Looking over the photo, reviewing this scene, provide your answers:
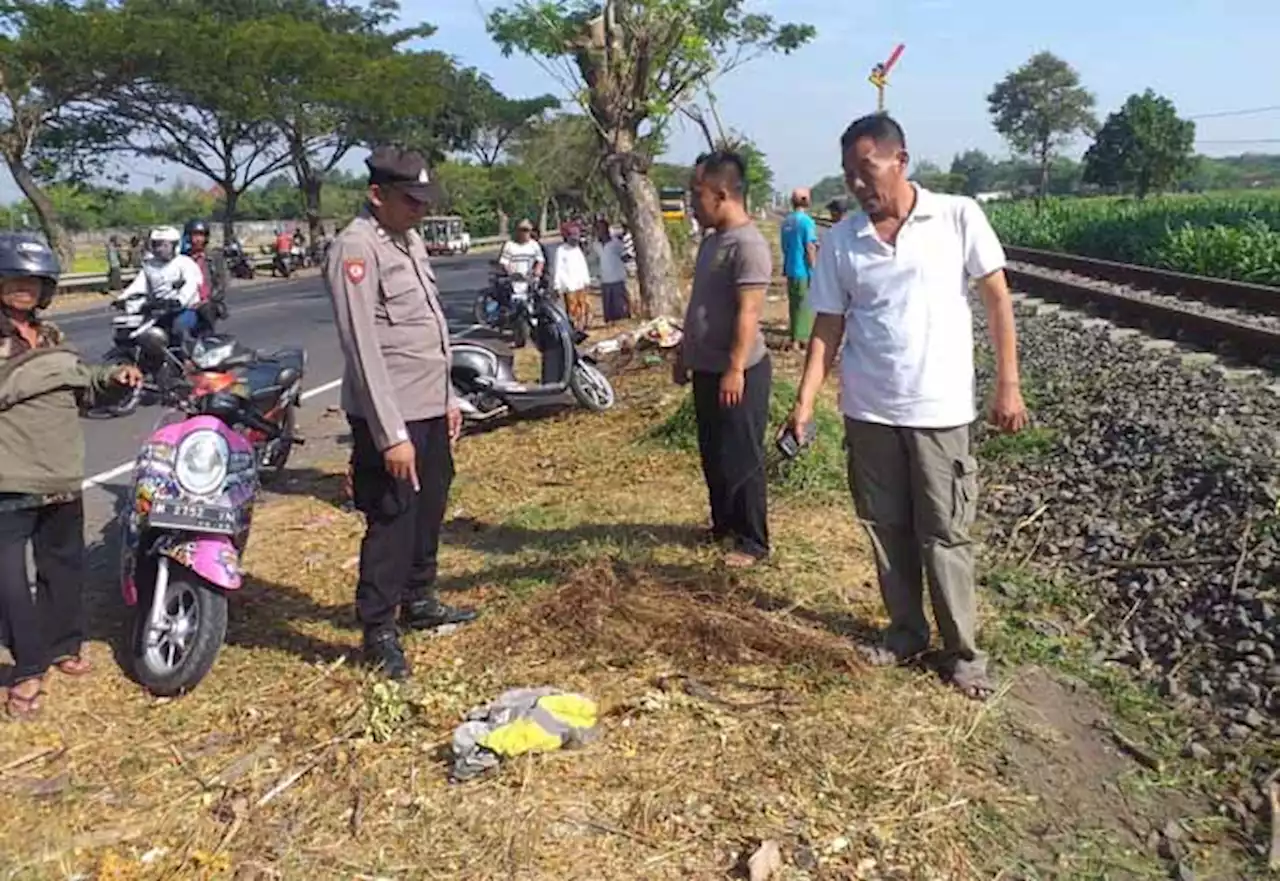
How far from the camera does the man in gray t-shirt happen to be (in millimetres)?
4445

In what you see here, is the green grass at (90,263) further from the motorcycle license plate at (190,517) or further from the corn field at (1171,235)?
the motorcycle license plate at (190,517)

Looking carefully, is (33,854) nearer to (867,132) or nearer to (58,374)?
(58,374)

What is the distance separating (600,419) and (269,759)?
518 cm

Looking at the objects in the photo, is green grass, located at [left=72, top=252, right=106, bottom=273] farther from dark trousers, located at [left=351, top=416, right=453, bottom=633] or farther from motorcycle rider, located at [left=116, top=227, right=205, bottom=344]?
dark trousers, located at [left=351, top=416, right=453, bottom=633]

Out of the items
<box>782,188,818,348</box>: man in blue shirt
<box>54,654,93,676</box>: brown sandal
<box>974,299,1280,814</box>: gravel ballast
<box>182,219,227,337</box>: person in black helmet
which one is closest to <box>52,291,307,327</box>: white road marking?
<box>182,219,227,337</box>: person in black helmet

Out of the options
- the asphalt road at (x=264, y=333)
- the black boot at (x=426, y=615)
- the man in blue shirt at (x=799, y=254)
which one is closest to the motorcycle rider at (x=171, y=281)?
the asphalt road at (x=264, y=333)

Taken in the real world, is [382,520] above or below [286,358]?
below

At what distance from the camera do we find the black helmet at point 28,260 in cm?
350

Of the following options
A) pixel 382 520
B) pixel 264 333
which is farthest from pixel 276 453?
pixel 264 333

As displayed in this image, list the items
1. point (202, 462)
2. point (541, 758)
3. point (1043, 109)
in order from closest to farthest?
point (541, 758) < point (202, 462) < point (1043, 109)

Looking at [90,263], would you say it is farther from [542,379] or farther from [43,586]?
[43,586]

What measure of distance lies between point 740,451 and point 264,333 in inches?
549

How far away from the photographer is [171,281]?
10.0 meters

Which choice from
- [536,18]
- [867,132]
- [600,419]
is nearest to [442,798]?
[867,132]
